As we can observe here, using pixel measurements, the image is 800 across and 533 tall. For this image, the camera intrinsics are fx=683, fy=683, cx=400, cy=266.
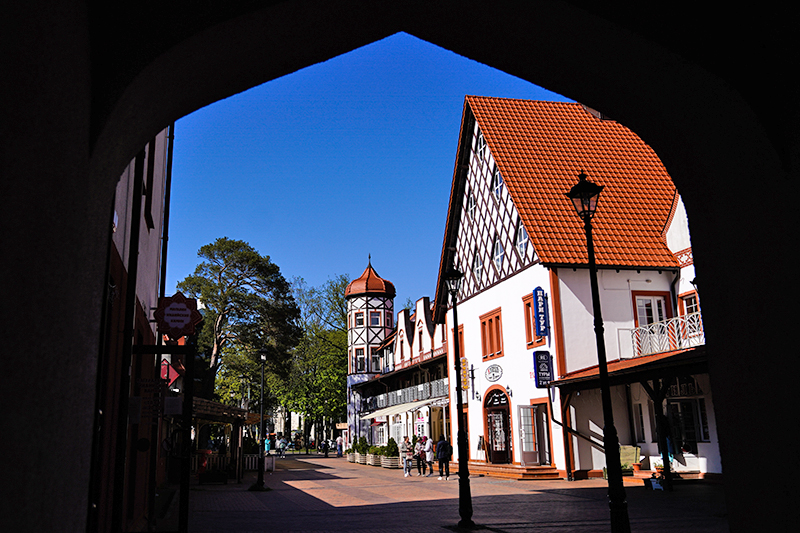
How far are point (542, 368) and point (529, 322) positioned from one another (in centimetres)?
218

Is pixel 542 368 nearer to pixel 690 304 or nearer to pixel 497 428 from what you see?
pixel 497 428

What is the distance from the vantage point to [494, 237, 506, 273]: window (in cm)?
2709

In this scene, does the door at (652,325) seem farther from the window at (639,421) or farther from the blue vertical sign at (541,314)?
the blue vertical sign at (541,314)

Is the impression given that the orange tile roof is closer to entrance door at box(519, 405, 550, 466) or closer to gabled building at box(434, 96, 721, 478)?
gabled building at box(434, 96, 721, 478)

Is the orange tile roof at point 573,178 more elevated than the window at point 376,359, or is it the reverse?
the orange tile roof at point 573,178

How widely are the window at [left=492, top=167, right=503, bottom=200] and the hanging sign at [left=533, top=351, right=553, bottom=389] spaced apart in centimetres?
704

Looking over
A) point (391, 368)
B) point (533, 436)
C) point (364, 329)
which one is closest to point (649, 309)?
point (533, 436)

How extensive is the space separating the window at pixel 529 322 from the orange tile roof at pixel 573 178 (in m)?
2.10

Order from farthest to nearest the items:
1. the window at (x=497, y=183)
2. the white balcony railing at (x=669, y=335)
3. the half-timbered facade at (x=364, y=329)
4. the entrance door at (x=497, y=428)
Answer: the half-timbered facade at (x=364, y=329), the window at (x=497, y=183), the entrance door at (x=497, y=428), the white balcony railing at (x=669, y=335)

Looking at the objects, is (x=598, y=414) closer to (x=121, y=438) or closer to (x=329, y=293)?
(x=121, y=438)

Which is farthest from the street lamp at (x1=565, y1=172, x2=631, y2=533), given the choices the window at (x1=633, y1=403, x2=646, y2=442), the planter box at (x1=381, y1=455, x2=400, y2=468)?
the planter box at (x1=381, y1=455, x2=400, y2=468)

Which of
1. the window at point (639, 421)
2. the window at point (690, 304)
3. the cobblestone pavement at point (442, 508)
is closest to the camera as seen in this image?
the cobblestone pavement at point (442, 508)

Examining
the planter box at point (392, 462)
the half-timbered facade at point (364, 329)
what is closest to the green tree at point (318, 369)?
the half-timbered facade at point (364, 329)

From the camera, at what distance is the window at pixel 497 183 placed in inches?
1063
